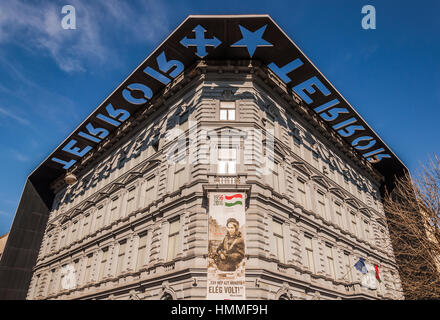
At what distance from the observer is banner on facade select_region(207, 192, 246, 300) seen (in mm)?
16156

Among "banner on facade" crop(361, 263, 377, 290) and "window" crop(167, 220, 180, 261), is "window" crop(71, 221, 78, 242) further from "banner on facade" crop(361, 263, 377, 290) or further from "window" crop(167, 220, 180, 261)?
"banner on facade" crop(361, 263, 377, 290)

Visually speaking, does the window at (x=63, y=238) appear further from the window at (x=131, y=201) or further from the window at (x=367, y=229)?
the window at (x=367, y=229)

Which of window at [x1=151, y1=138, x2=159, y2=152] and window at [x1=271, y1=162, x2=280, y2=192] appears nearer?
window at [x1=271, y1=162, x2=280, y2=192]

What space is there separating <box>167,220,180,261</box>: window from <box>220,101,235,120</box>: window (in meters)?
7.59

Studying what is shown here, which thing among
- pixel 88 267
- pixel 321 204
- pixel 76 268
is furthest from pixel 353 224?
pixel 76 268

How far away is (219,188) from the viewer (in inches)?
736

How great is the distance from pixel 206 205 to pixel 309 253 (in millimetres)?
8525

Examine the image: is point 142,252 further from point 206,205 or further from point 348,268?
point 348,268

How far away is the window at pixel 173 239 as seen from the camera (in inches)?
766

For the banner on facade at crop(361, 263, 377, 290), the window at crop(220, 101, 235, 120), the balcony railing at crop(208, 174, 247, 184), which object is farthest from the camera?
the banner on facade at crop(361, 263, 377, 290)

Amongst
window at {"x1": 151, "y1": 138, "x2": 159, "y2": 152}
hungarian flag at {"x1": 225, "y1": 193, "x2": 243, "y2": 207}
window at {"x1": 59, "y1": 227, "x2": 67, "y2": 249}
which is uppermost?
window at {"x1": 151, "y1": 138, "x2": 159, "y2": 152}

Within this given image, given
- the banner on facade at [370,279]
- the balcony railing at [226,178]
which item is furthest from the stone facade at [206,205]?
the banner on facade at [370,279]

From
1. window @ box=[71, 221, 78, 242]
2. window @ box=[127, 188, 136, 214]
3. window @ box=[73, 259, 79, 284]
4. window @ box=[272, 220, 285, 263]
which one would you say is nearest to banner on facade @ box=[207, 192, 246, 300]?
window @ box=[272, 220, 285, 263]
